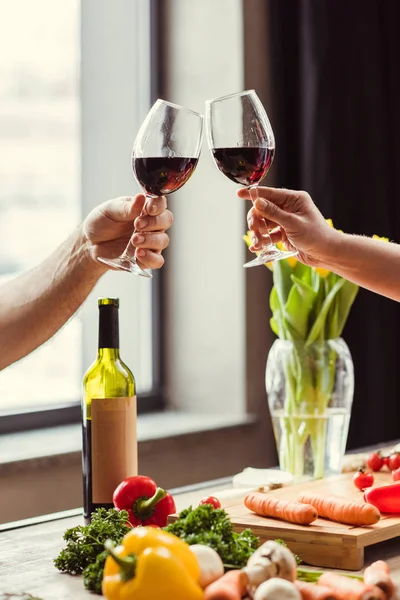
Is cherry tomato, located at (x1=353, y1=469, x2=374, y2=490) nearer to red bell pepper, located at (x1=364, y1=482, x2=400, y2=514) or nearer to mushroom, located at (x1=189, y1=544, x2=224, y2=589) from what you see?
red bell pepper, located at (x1=364, y1=482, x2=400, y2=514)

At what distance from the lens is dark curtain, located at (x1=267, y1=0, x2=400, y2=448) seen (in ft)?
10.2

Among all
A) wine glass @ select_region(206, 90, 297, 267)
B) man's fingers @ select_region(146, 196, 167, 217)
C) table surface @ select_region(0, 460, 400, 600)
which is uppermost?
wine glass @ select_region(206, 90, 297, 267)

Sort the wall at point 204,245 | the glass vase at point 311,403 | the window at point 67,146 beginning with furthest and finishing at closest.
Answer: the wall at point 204,245 < the window at point 67,146 < the glass vase at point 311,403

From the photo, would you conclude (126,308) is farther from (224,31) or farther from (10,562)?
(10,562)

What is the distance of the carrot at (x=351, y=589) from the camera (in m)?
1.05

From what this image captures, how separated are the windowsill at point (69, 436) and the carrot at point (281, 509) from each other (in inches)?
51.3

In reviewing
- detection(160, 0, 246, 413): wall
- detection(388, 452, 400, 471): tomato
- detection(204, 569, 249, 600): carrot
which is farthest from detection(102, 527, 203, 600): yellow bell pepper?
detection(160, 0, 246, 413): wall

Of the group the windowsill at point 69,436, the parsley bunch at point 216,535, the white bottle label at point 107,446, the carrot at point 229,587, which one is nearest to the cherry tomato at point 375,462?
the white bottle label at point 107,446

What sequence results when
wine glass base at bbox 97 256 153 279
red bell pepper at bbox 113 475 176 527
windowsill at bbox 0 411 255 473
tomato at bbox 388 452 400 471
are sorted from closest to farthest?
1. red bell pepper at bbox 113 475 176 527
2. wine glass base at bbox 97 256 153 279
3. tomato at bbox 388 452 400 471
4. windowsill at bbox 0 411 255 473

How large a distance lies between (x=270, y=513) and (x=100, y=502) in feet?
0.88

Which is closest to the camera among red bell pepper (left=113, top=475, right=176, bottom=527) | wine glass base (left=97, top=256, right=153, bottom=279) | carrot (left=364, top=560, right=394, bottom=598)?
carrot (left=364, top=560, right=394, bottom=598)

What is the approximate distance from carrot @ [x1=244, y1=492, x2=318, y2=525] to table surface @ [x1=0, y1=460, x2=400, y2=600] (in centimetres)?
10

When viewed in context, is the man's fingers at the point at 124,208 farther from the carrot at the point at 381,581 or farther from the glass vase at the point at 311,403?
the carrot at the point at 381,581

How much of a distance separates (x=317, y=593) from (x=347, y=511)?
0.29 meters
